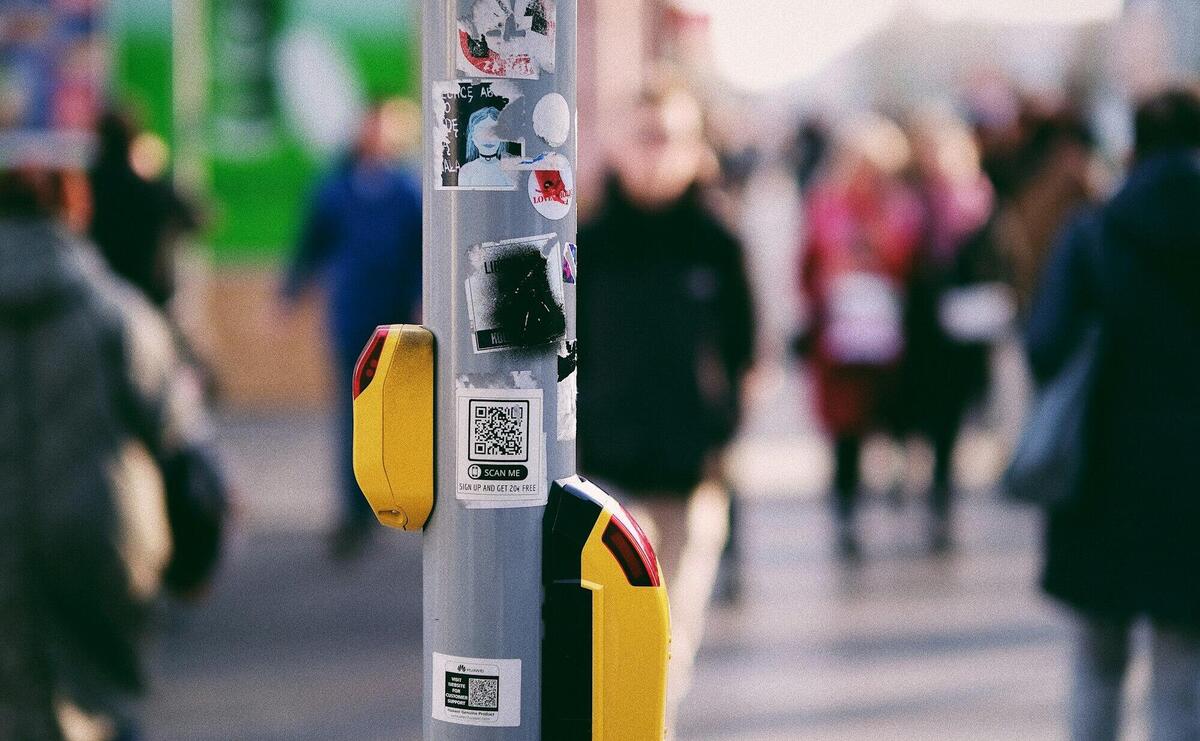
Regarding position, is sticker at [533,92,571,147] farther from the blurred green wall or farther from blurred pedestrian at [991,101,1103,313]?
the blurred green wall

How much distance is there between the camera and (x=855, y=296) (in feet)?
26.9

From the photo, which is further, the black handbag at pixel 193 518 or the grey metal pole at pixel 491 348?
the black handbag at pixel 193 518

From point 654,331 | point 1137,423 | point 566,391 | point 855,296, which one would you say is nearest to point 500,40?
point 566,391

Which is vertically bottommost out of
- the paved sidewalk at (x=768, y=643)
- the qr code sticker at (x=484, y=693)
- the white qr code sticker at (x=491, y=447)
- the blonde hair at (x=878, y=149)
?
the paved sidewalk at (x=768, y=643)

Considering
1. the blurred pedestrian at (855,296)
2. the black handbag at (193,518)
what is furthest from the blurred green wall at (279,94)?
the black handbag at (193,518)

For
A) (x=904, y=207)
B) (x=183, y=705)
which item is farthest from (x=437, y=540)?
(x=904, y=207)

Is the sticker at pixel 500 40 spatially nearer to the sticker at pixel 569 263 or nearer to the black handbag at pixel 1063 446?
the sticker at pixel 569 263

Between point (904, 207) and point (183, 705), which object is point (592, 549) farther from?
point (904, 207)

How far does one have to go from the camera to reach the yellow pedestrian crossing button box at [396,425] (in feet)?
7.72

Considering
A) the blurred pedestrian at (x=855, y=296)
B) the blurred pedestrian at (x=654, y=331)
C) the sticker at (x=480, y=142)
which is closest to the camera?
the sticker at (x=480, y=142)

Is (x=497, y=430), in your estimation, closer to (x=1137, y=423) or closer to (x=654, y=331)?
(x=1137, y=423)

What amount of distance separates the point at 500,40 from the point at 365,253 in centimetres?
640

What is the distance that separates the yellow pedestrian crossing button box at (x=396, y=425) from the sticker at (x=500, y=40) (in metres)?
0.38

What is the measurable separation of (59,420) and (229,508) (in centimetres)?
61
